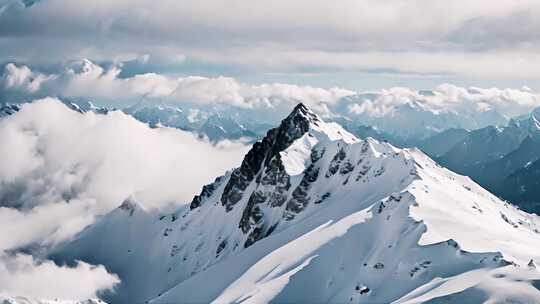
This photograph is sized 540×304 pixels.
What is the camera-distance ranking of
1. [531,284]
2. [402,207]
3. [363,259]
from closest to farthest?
[531,284] → [363,259] → [402,207]

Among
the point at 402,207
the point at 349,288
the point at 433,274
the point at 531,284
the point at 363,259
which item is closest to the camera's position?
the point at 531,284

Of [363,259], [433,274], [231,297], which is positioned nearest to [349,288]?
[363,259]

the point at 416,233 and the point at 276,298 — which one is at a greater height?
the point at 416,233

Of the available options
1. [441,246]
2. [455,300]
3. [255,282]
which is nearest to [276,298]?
[255,282]

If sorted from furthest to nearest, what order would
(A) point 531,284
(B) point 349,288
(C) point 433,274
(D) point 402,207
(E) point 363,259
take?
(D) point 402,207 < (E) point 363,259 < (B) point 349,288 < (C) point 433,274 < (A) point 531,284

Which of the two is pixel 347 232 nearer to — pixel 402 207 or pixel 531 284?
pixel 402 207

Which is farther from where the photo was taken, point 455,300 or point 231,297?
point 231,297

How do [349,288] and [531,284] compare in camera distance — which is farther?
[349,288]

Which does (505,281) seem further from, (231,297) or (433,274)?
(231,297)

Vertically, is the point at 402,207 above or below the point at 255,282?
above
